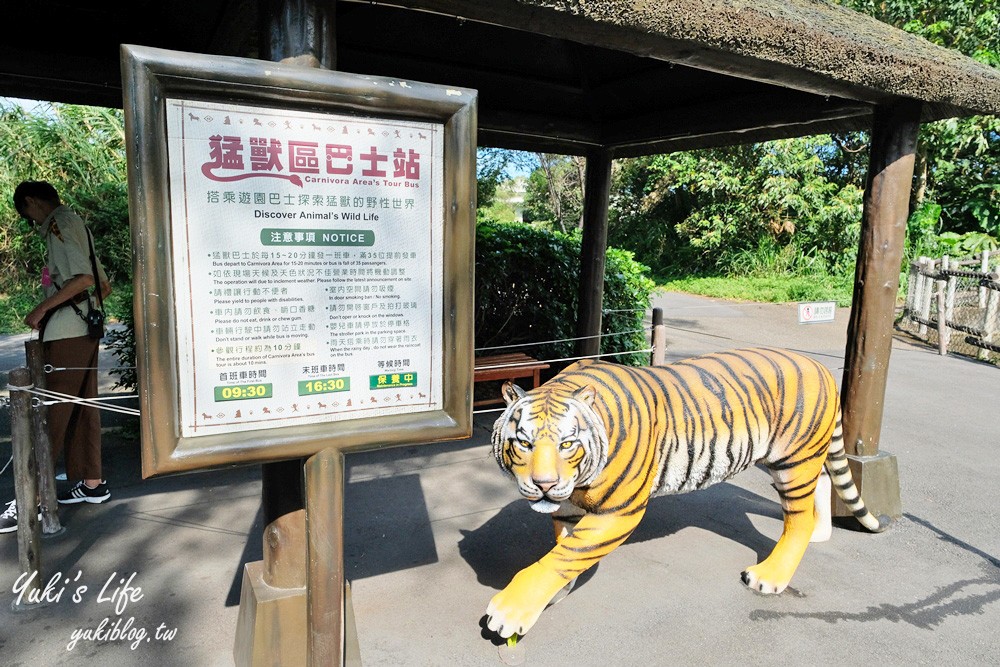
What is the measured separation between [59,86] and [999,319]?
36.0 ft

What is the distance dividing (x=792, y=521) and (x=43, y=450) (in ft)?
12.5

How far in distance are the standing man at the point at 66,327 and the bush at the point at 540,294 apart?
3.31 m

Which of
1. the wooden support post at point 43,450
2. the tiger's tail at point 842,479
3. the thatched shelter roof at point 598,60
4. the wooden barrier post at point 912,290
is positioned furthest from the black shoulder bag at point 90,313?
the wooden barrier post at point 912,290

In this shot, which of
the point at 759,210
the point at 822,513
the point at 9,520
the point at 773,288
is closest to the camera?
the point at 9,520

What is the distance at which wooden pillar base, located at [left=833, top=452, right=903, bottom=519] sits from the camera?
3.94 meters

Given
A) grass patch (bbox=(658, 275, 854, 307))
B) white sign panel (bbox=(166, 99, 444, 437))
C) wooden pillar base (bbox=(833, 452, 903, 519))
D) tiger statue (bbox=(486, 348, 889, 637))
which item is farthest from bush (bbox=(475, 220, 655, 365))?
grass patch (bbox=(658, 275, 854, 307))

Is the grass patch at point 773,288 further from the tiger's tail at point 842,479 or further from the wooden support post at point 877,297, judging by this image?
the tiger's tail at point 842,479

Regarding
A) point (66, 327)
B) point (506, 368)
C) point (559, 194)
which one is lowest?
point (506, 368)

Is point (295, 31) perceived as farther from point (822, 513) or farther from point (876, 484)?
point (876, 484)

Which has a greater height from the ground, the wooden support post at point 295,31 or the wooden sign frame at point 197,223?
the wooden support post at point 295,31

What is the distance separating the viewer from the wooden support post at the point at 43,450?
3.31m

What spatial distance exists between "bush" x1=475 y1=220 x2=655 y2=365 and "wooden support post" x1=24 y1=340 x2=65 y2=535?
12.0 ft

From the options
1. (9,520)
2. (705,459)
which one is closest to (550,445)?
(705,459)

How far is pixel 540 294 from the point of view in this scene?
6.71 m
